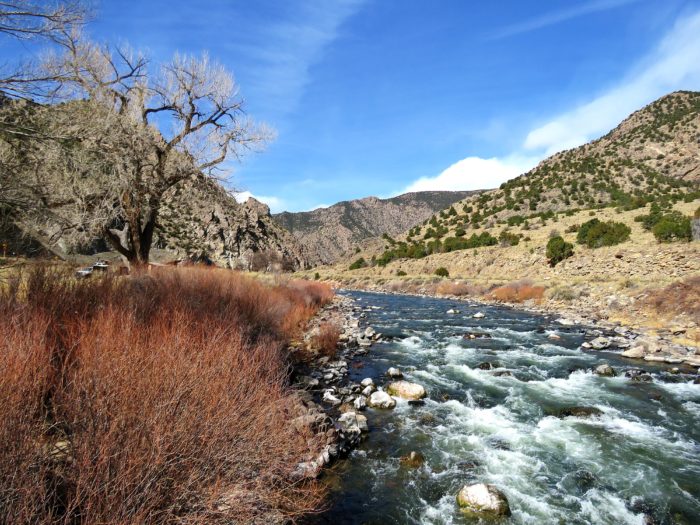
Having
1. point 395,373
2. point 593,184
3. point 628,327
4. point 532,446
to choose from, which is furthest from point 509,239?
point 532,446

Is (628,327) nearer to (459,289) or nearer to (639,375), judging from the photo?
(639,375)

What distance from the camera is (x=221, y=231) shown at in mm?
82938

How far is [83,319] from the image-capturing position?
5125 mm

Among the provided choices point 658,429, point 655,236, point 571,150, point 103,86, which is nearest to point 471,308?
point 655,236

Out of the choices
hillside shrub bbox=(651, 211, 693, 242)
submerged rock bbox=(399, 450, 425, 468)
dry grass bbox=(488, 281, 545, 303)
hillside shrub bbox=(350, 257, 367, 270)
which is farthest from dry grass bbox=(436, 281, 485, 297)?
hillside shrub bbox=(350, 257, 367, 270)

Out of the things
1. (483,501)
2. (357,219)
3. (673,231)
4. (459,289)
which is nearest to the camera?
(483,501)

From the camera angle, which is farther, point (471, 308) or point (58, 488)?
point (471, 308)

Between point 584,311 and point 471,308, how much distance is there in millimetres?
6461

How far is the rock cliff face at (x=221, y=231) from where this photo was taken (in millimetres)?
15586

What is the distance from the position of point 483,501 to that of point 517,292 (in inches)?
963

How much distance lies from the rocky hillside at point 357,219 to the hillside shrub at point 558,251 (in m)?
108

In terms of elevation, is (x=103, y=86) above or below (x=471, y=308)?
above

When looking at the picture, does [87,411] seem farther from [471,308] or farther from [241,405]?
[471,308]

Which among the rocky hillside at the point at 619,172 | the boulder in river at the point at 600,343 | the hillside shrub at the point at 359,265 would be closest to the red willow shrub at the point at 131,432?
the boulder in river at the point at 600,343
